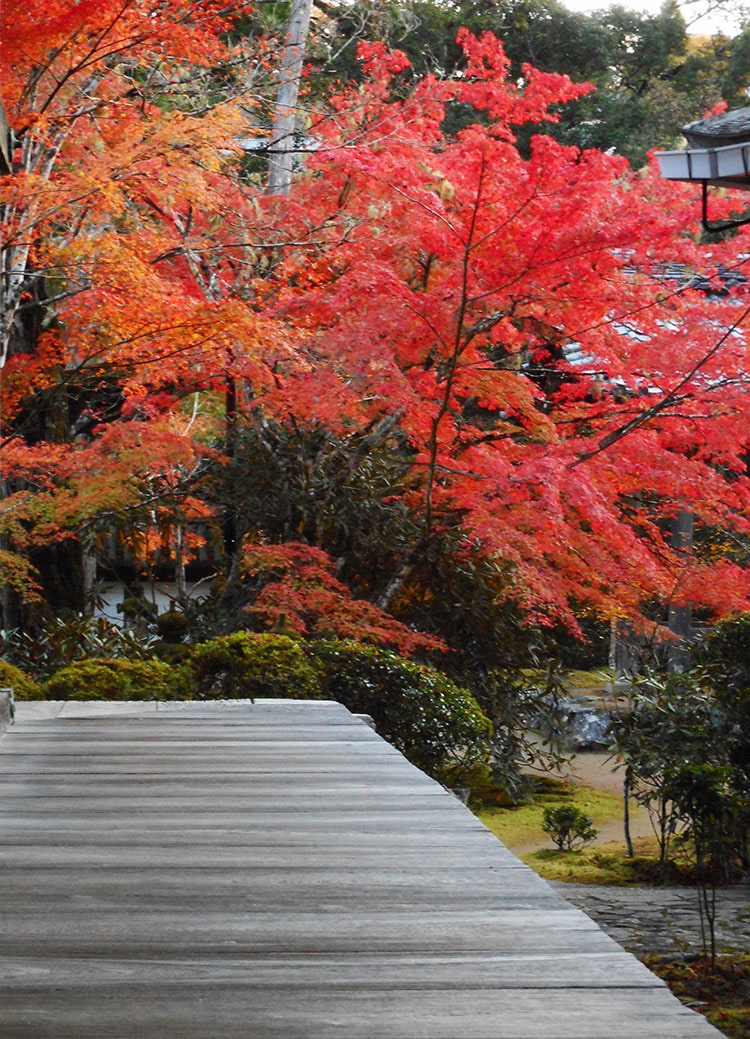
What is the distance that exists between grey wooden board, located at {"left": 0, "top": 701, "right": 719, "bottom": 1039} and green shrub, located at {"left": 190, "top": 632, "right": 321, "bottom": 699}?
253 centimetres

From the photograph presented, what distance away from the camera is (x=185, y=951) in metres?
2.17

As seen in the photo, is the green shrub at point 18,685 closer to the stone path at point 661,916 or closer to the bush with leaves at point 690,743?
the stone path at point 661,916

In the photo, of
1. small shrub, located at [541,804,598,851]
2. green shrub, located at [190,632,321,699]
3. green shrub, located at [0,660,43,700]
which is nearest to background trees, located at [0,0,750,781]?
green shrub, located at [190,632,321,699]

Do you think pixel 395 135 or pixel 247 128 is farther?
pixel 395 135

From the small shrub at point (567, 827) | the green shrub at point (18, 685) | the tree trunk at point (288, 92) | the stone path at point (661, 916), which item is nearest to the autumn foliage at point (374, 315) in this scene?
the tree trunk at point (288, 92)

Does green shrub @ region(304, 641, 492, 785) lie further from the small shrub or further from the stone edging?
the stone edging

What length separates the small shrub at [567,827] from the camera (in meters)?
7.56

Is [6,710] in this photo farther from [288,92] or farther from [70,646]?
[288,92]

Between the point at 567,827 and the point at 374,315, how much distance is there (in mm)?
3887

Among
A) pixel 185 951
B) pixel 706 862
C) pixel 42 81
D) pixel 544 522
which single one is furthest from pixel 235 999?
pixel 42 81

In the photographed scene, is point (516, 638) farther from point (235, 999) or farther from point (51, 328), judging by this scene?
point (235, 999)

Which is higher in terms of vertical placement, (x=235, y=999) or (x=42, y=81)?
(x=42, y=81)

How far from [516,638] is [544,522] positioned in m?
1.77

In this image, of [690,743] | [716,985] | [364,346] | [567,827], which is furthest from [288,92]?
[716,985]
